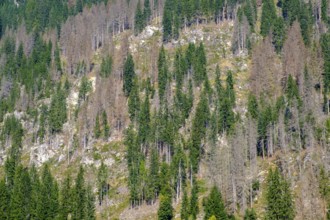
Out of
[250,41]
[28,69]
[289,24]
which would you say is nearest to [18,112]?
[28,69]

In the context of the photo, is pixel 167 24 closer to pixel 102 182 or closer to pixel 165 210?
pixel 102 182

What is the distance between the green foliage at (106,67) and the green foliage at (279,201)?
77.4 meters

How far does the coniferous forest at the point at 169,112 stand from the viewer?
96062mm

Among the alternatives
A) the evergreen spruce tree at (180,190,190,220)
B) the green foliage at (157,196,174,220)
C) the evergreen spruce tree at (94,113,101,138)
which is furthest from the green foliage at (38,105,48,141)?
the evergreen spruce tree at (180,190,190,220)

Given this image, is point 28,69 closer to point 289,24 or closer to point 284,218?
point 289,24

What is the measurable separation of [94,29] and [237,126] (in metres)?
83.4

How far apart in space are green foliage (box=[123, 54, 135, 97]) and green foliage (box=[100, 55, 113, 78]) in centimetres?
607

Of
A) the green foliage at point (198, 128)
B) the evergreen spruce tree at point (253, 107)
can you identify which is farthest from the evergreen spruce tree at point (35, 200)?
the evergreen spruce tree at point (253, 107)

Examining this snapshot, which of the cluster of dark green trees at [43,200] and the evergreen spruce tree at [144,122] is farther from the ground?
the evergreen spruce tree at [144,122]

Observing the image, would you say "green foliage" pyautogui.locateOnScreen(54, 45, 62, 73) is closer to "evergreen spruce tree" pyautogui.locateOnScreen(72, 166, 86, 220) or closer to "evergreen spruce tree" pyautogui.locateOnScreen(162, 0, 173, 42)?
"evergreen spruce tree" pyautogui.locateOnScreen(162, 0, 173, 42)

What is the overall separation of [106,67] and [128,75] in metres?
11.3

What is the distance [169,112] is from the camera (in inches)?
4919

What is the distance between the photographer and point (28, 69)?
516 feet

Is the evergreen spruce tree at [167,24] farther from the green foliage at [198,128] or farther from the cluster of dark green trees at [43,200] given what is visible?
the cluster of dark green trees at [43,200]
